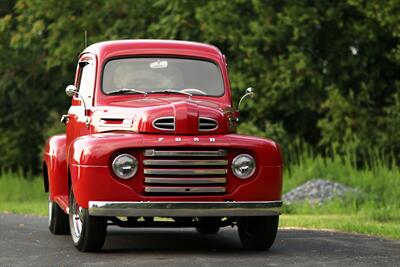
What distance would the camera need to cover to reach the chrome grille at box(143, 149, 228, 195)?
10844 millimetres

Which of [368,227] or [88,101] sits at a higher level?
[88,101]

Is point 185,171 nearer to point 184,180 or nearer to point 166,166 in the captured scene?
point 184,180

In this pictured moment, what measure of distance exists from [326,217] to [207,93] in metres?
6.57

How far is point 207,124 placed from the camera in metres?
11.2

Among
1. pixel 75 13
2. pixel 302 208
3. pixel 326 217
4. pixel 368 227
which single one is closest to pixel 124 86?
pixel 368 227

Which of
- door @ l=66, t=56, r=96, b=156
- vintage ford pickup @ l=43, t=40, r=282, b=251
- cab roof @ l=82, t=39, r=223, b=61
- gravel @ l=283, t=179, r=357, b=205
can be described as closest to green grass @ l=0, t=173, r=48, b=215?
gravel @ l=283, t=179, r=357, b=205

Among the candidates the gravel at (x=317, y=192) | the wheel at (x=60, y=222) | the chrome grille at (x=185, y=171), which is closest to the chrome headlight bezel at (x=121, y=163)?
the chrome grille at (x=185, y=171)

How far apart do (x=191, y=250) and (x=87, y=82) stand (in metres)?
2.34

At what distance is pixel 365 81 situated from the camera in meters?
28.5

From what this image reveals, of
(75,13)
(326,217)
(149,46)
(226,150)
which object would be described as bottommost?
(326,217)

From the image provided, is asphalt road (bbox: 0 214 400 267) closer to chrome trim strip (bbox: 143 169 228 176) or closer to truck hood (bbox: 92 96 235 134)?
chrome trim strip (bbox: 143 169 228 176)

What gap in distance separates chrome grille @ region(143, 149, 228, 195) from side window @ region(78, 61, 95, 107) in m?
1.65

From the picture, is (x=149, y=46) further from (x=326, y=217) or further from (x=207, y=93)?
(x=326, y=217)

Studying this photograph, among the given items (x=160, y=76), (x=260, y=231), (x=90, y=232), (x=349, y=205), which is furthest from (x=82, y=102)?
(x=349, y=205)
